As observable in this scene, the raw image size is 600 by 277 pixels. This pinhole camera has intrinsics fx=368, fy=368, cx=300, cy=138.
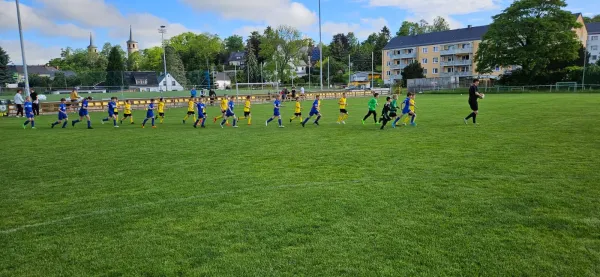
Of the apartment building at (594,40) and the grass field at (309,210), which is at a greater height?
the apartment building at (594,40)

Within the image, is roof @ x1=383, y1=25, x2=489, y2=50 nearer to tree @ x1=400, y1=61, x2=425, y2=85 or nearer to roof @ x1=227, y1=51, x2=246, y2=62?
tree @ x1=400, y1=61, x2=425, y2=85

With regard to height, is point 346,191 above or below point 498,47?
below

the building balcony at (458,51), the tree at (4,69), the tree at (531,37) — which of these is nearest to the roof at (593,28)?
the building balcony at (458,51)

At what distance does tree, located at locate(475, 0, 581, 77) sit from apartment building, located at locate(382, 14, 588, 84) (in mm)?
21594

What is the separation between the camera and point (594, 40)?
8244cm

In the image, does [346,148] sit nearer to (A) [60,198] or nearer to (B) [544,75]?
(A) [60,198]

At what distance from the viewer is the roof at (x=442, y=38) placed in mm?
77125

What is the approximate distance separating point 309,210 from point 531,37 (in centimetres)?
5643

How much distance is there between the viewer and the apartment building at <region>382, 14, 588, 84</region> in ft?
253

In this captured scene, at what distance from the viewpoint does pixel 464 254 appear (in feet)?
14.0

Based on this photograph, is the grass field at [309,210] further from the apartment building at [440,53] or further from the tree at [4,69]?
the apartment building at [440,53]

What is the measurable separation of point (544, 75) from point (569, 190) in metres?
54.5

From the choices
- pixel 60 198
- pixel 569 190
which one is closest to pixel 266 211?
pixel 60 198

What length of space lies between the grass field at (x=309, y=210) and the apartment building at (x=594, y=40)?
301 feet
